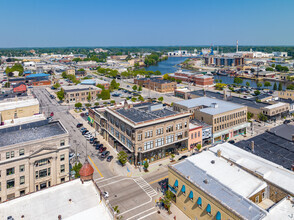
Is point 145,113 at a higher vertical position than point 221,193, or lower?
higher

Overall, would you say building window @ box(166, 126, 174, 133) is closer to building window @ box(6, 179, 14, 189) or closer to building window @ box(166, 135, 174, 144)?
building window @ box(166, 135, 174, 144)

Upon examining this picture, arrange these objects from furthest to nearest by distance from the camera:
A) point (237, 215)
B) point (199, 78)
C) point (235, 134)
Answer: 1. point (199, 78)
2. point (235, 134)
3. point (237, 215)

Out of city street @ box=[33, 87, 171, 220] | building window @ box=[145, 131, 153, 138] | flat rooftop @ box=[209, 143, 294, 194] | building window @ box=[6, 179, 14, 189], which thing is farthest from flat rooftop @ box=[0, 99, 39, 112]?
flat rooftop @ box=[209, 143, 294, 194]

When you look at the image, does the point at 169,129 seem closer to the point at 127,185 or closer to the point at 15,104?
the point at 127,185

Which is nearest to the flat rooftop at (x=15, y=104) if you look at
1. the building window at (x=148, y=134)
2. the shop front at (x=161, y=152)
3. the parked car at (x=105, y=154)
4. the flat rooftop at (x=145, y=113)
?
the parked car at (x=105, y=154)

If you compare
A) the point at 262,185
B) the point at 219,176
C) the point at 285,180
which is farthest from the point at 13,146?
the point at 285,180

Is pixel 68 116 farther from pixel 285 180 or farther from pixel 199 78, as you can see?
pixel 199 78

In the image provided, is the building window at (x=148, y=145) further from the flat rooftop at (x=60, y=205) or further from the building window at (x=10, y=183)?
the building window at (x=10, y=183)

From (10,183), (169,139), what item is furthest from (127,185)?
(10,183)
